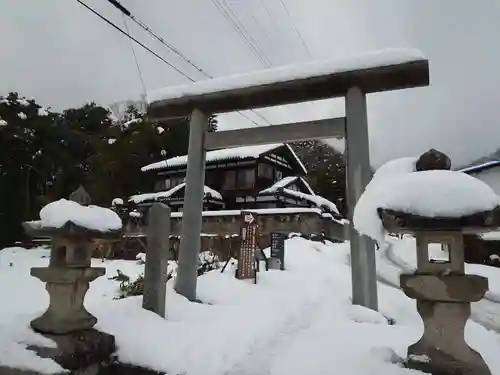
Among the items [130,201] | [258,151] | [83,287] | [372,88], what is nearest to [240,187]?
[258,151]

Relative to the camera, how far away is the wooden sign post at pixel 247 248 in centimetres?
811

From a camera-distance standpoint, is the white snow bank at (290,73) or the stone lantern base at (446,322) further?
the white snow bank at (290,73)

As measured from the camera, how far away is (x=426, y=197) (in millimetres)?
2723

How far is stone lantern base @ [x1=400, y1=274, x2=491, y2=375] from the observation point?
8.86 ft

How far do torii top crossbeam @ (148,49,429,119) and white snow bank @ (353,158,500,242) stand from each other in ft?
10.8

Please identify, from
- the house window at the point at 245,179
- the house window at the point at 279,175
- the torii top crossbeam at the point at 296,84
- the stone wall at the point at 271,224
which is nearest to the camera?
the torii top crossbeam at the point at 296,84

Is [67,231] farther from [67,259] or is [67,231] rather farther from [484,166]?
[484,166]

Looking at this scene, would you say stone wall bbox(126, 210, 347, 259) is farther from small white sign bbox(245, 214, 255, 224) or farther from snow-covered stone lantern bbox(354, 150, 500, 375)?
snow-covered stone lantern bbox(354, 150, 500, 375)

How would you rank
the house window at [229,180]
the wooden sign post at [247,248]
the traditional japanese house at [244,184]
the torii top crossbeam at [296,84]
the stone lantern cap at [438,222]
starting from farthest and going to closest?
the house window at [229,180] → the traditional japanese house at [244,184] → the wooden sign post at [247,248] → the torii top crossbeam at [296,84] → the stone lantern cap at [438,222]

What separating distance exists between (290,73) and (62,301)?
194 inches

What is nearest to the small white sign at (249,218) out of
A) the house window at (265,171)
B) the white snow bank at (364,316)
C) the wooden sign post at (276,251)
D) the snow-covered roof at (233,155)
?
the wooden sign post at (276,251)

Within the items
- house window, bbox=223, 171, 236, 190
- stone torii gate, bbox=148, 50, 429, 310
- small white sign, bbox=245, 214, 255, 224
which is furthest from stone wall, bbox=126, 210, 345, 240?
stone torii gate, bbox=148, 50, 429, 310

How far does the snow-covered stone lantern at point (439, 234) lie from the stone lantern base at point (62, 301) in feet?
9.48

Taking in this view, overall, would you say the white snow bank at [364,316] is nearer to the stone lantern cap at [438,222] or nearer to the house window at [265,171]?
the stone lantern cap at [438,222]
